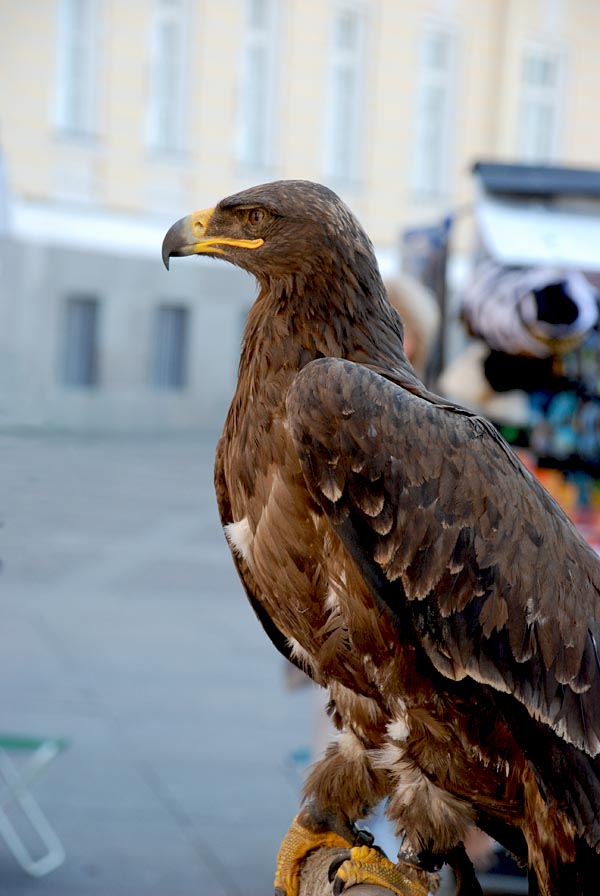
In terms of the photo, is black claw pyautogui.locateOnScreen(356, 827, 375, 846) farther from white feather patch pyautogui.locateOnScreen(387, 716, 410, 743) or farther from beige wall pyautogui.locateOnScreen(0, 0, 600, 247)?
beige wall pyautogui.locateOnScreen(0, 0, 600, 247)

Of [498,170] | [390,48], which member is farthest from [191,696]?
[390,48]

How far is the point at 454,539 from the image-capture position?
91.4 inches

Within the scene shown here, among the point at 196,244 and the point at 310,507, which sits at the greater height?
the point at 196,244

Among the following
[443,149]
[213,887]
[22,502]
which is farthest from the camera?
[443,149]

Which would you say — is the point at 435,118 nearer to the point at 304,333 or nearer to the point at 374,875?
the point at 304,333

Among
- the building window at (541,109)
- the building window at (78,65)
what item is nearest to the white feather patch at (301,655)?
the building window at (78,65)

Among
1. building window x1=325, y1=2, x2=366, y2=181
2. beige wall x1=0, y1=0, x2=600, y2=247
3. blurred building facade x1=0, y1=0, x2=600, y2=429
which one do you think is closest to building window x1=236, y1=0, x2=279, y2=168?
blurred building facade x1=0, y1=0, x2=600, y2=429

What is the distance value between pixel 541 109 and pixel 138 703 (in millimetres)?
19592

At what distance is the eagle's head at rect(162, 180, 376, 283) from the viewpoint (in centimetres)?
235

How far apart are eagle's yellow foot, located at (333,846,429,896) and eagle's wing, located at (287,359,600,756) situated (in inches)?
18.3

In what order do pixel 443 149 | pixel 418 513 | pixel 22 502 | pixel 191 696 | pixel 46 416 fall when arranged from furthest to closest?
1. pixel 443 149
2. pixel 191 696
3. pixel 46 416
4. pixel 22 502
5. pixel 418 513

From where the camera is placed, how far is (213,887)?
515 cm

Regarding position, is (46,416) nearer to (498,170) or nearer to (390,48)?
(498,170)

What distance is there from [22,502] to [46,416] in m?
0.58
